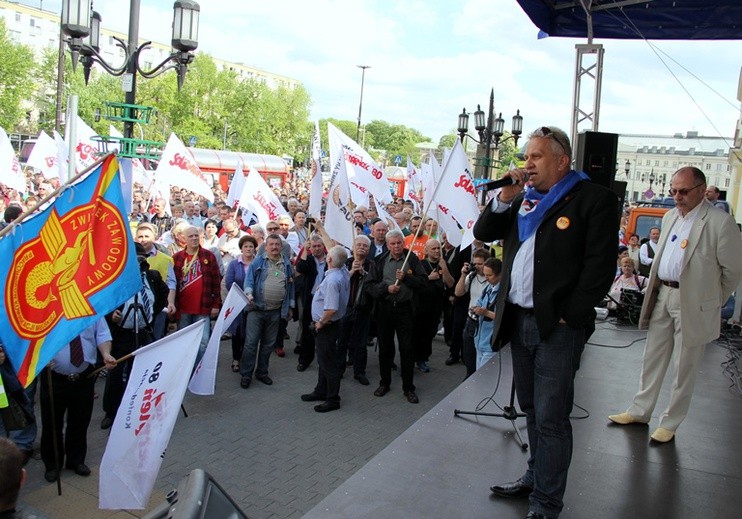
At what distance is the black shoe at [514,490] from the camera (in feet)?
11.2

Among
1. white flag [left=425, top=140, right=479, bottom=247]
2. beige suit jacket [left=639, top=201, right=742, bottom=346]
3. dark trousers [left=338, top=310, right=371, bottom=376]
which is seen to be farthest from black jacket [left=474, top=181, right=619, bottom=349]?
white flag [left=425, top=140, right=479, bottom=247]

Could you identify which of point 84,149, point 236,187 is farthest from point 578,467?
point 84,149

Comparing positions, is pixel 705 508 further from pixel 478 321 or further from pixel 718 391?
pixel 478 321

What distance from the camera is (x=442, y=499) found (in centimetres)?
339

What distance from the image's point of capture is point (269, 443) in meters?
6.42

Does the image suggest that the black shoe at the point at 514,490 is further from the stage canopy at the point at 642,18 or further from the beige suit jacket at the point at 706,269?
the stage canopy at the point at 642,18

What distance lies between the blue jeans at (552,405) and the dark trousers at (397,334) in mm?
4691

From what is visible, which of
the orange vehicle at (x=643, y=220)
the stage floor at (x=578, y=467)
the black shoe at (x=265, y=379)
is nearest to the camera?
the stage floor at (x=578, y=467)

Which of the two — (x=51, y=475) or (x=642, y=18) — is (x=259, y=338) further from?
(x=642, y=18)

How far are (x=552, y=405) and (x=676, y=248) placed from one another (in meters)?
1.98

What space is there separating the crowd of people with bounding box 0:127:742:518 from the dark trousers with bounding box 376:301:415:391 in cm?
2

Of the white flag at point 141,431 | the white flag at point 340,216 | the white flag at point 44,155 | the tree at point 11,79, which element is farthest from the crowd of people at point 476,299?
the tree at point 11,79

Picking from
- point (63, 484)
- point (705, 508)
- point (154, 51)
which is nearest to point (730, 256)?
point (705, 508)

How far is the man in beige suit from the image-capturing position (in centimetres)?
423
